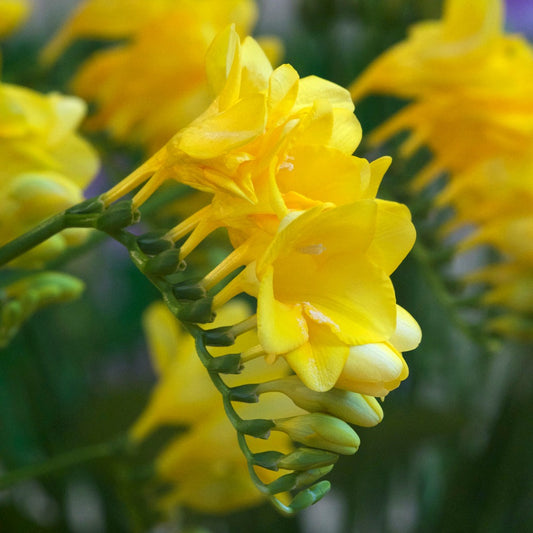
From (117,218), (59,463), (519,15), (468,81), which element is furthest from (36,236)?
(519,15)

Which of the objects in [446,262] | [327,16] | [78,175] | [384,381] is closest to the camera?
[384,381]

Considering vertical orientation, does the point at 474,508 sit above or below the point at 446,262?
below

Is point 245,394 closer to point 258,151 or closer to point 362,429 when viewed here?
point 258,151

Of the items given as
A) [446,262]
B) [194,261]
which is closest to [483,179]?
[446,262]

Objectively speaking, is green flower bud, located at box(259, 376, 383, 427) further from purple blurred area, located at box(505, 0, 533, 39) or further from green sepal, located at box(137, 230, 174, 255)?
purple blurred area, located at box(505, 0, 533, 39)

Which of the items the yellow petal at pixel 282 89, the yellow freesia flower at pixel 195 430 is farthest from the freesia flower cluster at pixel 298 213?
the yellow freesia flower at pixel 195 430

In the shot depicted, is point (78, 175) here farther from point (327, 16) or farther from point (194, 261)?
point (327, 16)

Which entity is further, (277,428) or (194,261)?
(194,261)

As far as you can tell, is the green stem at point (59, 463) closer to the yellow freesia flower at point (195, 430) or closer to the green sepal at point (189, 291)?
the yellow freesia flower at point (195, 430)
